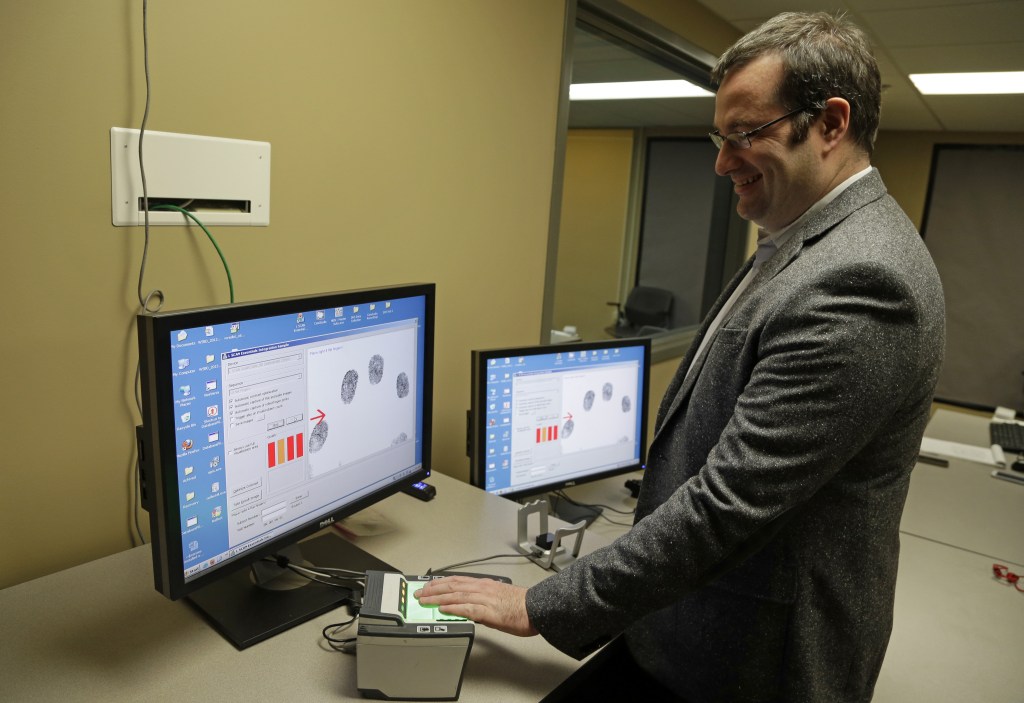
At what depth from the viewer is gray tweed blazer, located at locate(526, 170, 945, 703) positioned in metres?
0.90

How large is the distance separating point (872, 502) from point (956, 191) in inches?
239

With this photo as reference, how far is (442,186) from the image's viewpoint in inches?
70.6

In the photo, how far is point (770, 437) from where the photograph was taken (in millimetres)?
906

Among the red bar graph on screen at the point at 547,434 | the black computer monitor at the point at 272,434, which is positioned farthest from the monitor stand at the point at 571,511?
the black computer monitor at the point at 272,434

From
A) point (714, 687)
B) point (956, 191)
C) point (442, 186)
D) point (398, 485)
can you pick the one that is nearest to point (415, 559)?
point (398, 485)

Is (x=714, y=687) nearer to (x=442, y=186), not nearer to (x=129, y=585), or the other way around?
(x=129, y=585)

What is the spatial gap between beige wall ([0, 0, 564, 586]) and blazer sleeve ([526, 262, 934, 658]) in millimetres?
790

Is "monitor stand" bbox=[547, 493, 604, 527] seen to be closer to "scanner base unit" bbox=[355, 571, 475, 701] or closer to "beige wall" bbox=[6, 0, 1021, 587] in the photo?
"beige wall" bbox=[6, 0, 1021, 587]

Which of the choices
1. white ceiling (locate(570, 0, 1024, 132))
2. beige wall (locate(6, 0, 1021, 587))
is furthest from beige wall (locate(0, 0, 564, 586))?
white ceiling (locate(570, 0, 1024, 132))

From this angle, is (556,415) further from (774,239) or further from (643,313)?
(643,313)

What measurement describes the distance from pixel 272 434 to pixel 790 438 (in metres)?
0.70

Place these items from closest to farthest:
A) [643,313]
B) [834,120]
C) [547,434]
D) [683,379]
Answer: [834,120]
[683,379]
[547,434]
[643,313]

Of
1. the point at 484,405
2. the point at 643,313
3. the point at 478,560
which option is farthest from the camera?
the point at 643,313

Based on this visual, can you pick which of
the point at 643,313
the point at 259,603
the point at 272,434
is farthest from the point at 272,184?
the point at 643,313
